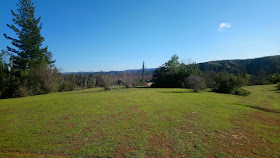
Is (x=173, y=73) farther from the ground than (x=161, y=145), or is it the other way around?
(x=173, y=73)

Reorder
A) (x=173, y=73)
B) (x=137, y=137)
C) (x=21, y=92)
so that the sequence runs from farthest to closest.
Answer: (x=173, y=73) → (x=21, y=92) → (x=137, y=137)

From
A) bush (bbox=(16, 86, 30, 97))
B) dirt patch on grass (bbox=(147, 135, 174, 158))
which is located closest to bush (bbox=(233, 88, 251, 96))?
dirt patch on grass (bbox=(147, 135, 174, 158))

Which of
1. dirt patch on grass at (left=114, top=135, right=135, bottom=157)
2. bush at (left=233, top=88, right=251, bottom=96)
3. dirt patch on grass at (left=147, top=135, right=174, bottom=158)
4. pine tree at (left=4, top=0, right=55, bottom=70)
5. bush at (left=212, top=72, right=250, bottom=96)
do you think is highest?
pine tree at (left=4, top=0, right=55, bottom=70)

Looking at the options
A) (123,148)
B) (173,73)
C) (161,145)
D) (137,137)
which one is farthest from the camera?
(173,73)

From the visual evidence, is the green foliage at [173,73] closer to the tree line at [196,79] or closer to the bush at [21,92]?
the tree line at [196,79]

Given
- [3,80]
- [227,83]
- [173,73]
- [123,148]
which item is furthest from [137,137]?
[173,73]

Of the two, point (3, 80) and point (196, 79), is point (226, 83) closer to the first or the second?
point (196, 79)

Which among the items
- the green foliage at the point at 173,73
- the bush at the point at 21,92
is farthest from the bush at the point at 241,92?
the bush at the point at 21,92

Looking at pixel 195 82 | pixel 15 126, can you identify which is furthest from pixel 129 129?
pixel 195 82

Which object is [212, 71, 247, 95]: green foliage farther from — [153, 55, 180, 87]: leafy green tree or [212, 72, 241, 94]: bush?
[153, 55, 180, 87]: leafy green tree

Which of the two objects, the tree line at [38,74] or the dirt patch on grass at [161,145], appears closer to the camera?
the dirt patch on grass at [161,145]

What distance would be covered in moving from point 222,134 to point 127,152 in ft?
12.4

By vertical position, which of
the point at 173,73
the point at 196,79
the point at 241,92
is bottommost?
the point at 241,92

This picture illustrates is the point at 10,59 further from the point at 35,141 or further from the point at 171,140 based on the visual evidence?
the point at 171,140
